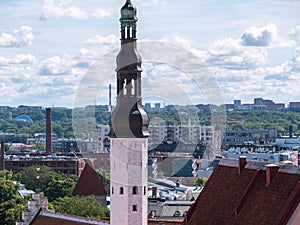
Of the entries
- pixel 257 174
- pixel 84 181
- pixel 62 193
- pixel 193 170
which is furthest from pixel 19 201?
pixel 193 170

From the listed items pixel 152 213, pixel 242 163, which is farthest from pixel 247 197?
pixel 152 213

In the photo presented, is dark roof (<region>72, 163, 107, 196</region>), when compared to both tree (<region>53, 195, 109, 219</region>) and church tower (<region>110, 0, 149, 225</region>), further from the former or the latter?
church tower (<region>110, 0, 149, 225</region>)

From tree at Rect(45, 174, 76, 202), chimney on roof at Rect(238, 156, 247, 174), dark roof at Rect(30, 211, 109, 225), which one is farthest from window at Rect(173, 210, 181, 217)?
chimney on roof at Rect(238, 156, 247, 174)

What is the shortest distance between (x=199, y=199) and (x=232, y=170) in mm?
2951

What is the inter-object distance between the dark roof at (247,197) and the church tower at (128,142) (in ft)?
11.0

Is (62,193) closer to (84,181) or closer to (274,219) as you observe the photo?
(84,181)

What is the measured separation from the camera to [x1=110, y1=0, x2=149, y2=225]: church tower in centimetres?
6431

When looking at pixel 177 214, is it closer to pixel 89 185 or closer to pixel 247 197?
pixel 89 185

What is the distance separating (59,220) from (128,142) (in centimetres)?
1406

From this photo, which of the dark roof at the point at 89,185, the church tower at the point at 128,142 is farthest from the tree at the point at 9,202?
the church tower at the point at 128,142

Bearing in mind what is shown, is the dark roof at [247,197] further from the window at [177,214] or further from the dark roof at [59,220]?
the window at [177,214]

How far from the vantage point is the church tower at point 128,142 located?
6431cm

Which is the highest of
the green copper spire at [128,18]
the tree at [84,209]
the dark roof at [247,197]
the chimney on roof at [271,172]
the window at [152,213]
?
the green copper spire at [128,18]

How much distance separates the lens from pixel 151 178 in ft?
486
